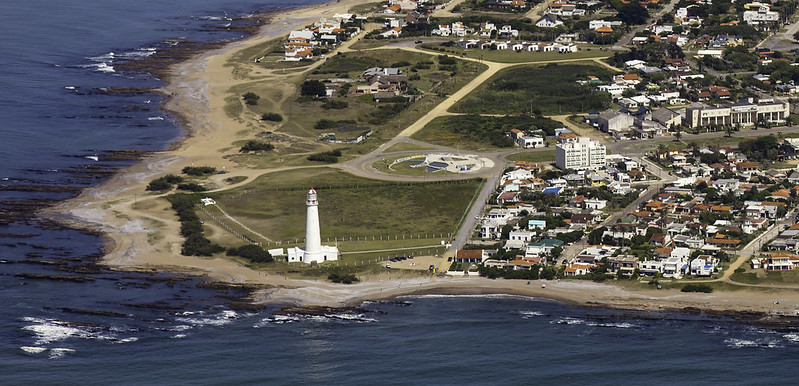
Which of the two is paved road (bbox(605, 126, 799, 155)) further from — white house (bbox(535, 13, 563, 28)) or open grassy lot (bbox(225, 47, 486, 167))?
white house (bbox(535, 13, 563, 28))

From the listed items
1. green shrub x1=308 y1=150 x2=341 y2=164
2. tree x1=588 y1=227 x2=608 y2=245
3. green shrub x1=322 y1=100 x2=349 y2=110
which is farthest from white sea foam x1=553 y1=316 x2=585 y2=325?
green shrub x1=322 y1=100 x2=349 y2=110

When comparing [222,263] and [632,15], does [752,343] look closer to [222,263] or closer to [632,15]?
[222,263]

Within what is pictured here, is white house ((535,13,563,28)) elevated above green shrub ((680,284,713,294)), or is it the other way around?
white house ((535,13,563,28))

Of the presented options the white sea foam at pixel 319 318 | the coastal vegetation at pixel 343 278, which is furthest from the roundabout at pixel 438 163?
the white sea foam at pixel 319 318

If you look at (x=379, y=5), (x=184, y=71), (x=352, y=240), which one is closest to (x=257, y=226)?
(x=352, y=240)

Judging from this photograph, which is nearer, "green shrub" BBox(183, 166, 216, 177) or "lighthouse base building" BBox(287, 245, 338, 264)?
"lighthouse base building" BBox(287, 245, 338, 264)

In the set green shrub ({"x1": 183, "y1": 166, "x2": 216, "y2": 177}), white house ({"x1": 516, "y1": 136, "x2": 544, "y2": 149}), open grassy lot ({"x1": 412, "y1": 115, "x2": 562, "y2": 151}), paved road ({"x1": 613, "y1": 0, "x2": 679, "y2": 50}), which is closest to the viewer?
green shrub ({"x1": 183, "y1": 166, "x2": 216, "y2": 177})
